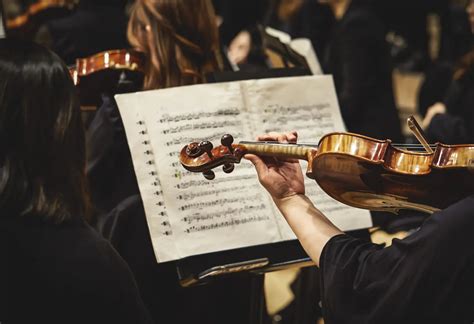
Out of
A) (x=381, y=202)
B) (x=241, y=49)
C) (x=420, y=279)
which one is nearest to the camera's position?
(x=420, y=279)

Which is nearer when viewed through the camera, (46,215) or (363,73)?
(46,215)

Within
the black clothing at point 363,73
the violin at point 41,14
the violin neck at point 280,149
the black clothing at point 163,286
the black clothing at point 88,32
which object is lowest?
the black clothing at point 163,286

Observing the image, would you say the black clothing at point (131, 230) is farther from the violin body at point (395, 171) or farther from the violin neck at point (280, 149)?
the violin body at point (395, 171)

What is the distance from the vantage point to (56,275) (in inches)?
51.1

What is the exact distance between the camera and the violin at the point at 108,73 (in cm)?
210

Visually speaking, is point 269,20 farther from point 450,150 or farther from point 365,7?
point 450,150

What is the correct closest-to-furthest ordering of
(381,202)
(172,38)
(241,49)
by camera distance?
(381,202), (172,38), (241,49)

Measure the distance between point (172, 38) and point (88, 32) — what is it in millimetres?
995

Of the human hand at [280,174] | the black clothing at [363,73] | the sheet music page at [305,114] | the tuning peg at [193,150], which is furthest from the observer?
the black clothing at [363,73]

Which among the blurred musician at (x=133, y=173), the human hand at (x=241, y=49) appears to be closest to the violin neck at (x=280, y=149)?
the blurred musician at (x=133, y=173)

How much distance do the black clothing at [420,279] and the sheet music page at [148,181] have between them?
0.64 metres

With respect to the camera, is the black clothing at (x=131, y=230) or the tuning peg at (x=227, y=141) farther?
the black clothing at (x=131, y=230)

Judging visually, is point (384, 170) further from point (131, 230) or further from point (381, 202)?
point (131, 230)

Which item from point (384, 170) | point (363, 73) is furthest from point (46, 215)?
point (363, 73)
